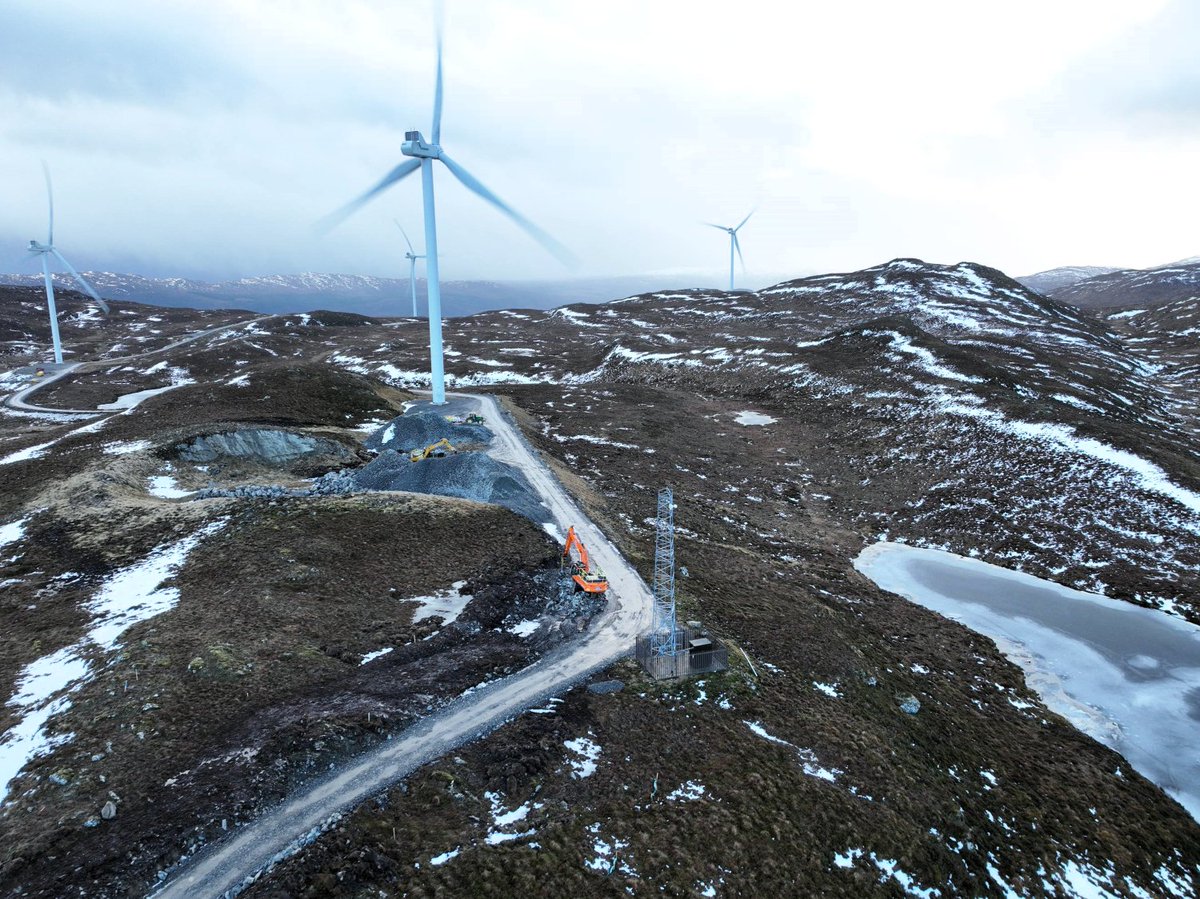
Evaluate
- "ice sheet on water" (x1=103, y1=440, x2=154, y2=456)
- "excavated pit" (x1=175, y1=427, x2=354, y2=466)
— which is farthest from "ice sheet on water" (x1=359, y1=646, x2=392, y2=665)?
"ice sheet on water" (x1=103, y1=440, x2=154, y2=456)

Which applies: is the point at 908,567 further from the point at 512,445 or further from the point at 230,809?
the point at 230,809

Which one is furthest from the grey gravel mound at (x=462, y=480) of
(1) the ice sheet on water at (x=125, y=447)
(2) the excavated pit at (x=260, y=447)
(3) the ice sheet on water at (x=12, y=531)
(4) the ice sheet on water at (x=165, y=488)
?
(3) the ice sheet on water at (x=12, y=531)

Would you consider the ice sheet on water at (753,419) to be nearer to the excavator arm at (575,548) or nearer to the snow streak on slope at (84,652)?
the excavator arm at (575,548)

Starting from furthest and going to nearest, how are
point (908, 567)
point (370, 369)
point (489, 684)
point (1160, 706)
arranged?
point (370, 369)
point (908, 567)
point (1160, 706)
point (489, 684)

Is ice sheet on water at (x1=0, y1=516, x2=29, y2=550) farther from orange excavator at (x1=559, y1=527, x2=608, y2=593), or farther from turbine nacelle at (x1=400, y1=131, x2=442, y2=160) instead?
turbine nacelle at (x1=400, y1=131, x2=442, y2=160)

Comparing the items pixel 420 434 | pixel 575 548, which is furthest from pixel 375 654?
pixel 420 434

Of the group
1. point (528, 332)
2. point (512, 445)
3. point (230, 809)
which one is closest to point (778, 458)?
point (512, 445)

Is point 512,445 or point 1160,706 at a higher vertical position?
point 512,445
